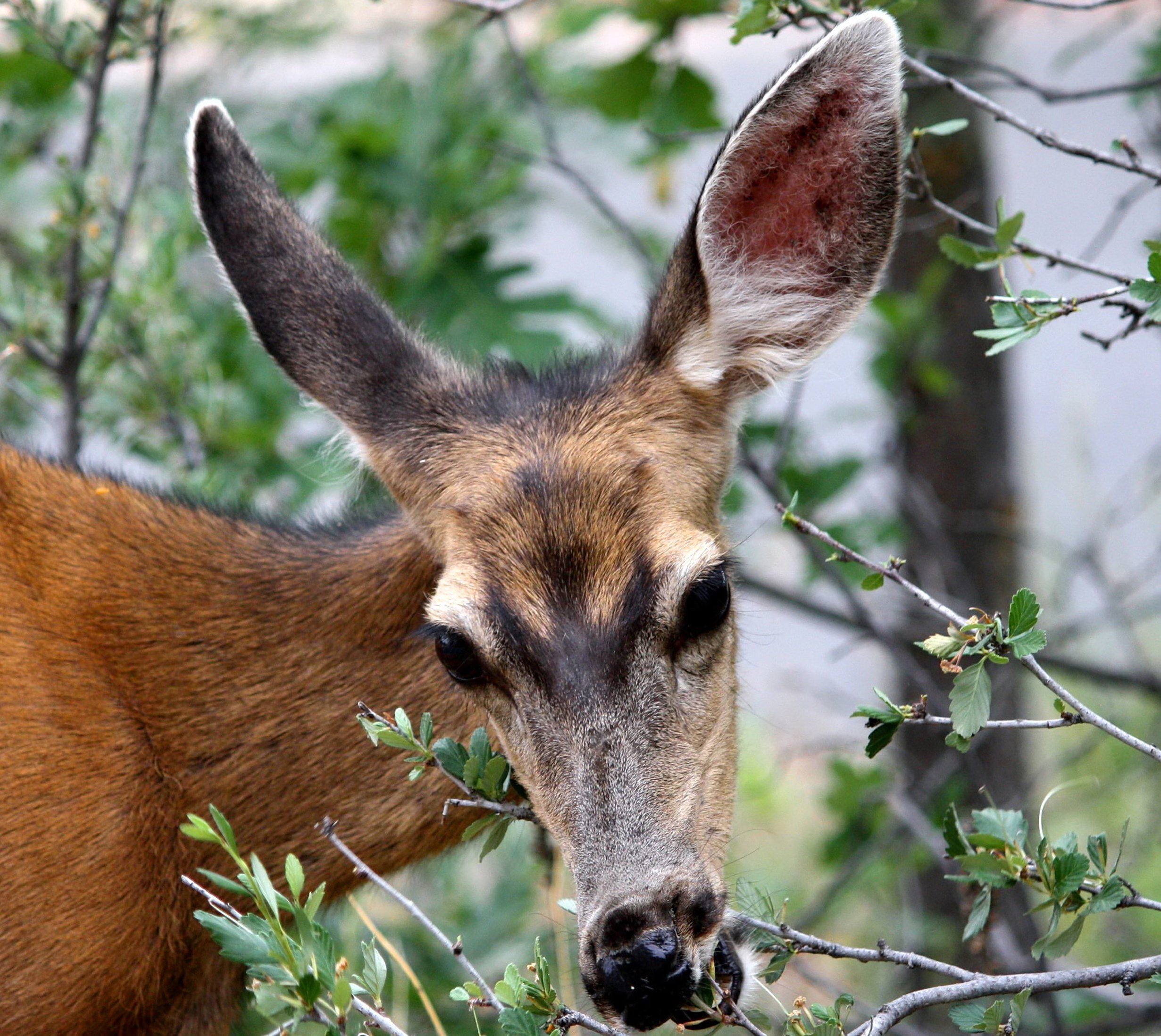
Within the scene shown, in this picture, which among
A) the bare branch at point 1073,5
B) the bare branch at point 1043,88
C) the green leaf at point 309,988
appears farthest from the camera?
the bare branch at point 1043,88

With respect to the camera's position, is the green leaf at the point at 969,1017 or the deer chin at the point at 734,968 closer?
the green leaf at the point at 969,1017

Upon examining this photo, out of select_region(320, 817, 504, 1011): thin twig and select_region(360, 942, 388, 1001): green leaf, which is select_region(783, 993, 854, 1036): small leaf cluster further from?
select_region(360, 942, 388, 1001): green leaf

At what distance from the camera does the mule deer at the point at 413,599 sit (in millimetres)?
3654

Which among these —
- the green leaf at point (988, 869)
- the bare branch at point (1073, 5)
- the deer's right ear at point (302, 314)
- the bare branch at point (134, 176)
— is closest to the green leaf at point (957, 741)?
the green leaf at point (988, 869)

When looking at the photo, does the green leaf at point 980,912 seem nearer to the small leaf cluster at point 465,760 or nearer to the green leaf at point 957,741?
the green leaf at point 957,741

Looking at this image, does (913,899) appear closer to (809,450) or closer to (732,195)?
(809,450)

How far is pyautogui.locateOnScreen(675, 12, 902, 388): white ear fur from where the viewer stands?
3.94 m

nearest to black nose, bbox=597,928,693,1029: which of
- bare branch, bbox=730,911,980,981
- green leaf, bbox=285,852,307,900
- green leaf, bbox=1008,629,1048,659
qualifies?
bare branch, bbox=730,911,980,981

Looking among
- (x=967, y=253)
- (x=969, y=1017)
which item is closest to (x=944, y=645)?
(x=969, y=1017)

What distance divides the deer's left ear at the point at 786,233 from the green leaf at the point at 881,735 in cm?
156

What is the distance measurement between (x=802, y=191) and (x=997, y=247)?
669 millimetres

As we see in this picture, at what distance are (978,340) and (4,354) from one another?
470 cm

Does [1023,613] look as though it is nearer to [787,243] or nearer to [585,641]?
[585,641]

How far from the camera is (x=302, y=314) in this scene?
14.5 feet
